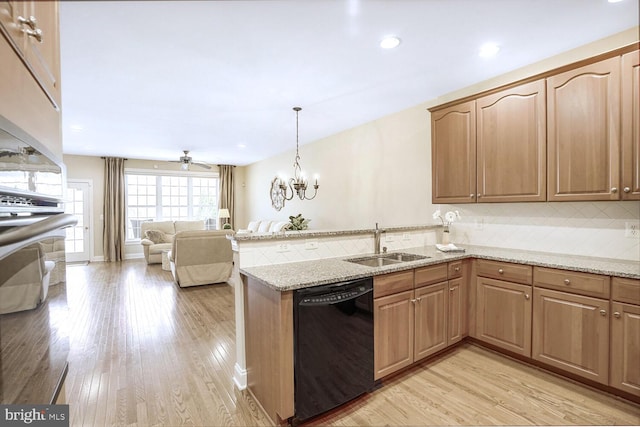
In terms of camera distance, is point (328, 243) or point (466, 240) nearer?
point (328, 243)

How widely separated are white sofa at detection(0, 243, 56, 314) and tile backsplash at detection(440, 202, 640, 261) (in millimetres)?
3397

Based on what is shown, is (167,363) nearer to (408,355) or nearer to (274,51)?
(408,355)

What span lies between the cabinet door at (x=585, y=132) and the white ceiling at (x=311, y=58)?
0.39 m

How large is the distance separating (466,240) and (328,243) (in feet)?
5.77

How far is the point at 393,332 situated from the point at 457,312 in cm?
83

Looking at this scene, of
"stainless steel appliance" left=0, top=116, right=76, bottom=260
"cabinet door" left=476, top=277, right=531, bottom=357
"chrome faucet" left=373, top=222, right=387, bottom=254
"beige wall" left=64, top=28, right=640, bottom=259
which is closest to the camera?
"stainless steel appliance" left=0, top=116, right=76, bottom=260

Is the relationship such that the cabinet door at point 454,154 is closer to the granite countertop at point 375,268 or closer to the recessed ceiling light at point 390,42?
the granite countertop at point 375,268

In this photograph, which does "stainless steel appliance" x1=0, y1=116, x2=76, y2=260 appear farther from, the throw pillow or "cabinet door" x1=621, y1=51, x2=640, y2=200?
the throw pillow

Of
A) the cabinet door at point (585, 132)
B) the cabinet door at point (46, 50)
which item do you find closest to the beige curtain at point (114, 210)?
the cabinet door at point (46, 50)

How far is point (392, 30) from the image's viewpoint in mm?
2203

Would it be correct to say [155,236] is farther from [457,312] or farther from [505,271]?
[505,271]

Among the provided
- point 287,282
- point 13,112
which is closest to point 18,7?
point 13,112

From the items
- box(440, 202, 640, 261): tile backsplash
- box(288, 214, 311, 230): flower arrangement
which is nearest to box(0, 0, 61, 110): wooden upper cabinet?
box(440, 202, 640, 261): tile backsplash

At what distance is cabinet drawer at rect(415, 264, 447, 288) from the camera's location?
7.75ft
